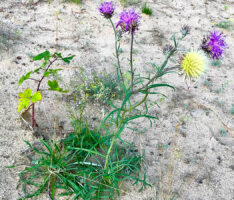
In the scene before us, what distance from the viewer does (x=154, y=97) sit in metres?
3.40

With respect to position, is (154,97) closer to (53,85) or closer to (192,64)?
(53,85)

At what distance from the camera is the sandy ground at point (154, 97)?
2402 millimetres

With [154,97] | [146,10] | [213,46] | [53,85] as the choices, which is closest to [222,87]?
[154,97]

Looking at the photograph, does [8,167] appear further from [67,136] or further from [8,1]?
[8,1]

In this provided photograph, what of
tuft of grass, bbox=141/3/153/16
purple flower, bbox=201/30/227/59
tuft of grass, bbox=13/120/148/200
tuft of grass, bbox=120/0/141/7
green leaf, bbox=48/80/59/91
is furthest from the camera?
tuft of grass, bbox=120/0/141/7

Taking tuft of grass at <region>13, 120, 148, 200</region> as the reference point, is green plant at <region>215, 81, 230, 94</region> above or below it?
above

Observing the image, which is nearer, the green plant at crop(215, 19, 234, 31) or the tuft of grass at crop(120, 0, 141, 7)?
the green plant at crop(215, 19, 234, 31)

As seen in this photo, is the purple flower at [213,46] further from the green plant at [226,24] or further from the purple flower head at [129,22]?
the green plant at [226,24]

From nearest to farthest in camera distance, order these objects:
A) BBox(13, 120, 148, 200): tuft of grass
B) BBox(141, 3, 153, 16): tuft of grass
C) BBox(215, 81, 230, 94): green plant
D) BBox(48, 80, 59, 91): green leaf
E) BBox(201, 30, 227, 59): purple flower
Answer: BBox(201, 30, 227, 59): purple flower → BBox(13, 120, 148, 200): tuft of grass → BBox(48, 80, 59, 91): green leaf → BBox(215, 81, 230, 94): green plant → BBox(141, 3, 153, 16): tuft of grass

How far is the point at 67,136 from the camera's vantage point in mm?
2574

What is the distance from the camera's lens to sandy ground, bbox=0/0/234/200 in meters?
2.40

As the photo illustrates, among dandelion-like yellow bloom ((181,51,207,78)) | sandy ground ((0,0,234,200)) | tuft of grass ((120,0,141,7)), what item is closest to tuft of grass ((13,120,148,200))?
sandy ground ((0,0,234,200))

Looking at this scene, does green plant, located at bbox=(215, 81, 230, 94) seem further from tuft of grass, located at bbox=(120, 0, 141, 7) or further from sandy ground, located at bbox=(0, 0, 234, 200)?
tuft of grass, located at bbox=(120, 0, 141, 7)

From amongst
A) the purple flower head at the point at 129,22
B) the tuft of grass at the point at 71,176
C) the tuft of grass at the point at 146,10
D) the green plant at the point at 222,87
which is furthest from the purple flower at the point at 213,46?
the tuft of grass at the point at 146,10
